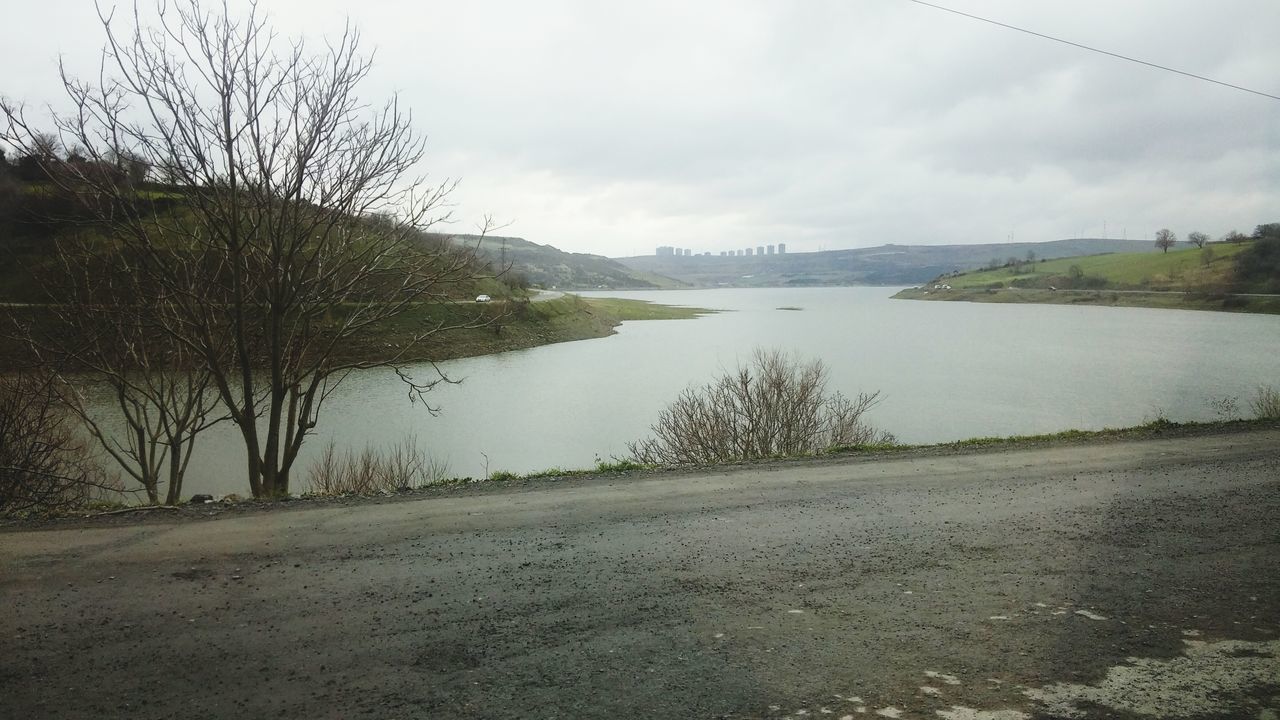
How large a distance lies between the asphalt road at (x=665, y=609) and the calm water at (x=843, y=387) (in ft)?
38.6

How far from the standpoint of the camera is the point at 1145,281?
106m

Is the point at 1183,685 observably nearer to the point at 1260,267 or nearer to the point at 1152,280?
the point at 1260,267

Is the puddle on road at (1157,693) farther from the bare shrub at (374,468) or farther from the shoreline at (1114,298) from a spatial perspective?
the shoreline at (1114,298)

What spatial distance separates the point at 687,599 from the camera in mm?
4988

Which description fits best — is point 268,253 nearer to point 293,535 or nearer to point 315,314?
point 315,314

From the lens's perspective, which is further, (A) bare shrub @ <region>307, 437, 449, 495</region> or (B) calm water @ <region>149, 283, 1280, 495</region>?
(B) calm water @ <region>149, 283, 1280, 495</region>

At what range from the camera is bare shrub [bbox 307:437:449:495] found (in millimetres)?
16328

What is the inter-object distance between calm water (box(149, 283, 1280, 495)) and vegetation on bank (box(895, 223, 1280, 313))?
5318 mm

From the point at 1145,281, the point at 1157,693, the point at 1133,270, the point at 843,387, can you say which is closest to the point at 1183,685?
the point at 1157,693

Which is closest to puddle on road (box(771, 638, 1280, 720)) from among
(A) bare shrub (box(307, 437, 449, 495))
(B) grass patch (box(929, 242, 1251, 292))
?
(A) bare shrub (box(307, 437, 449, 495))

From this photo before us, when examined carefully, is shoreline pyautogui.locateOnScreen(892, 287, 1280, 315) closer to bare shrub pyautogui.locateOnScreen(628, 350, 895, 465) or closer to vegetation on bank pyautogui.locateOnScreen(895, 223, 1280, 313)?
vegetation on bank pyautogui.locateOnScreen(895, 223, 1280, 313)

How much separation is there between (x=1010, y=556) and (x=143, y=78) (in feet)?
36.9

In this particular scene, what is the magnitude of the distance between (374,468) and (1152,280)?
121475mm

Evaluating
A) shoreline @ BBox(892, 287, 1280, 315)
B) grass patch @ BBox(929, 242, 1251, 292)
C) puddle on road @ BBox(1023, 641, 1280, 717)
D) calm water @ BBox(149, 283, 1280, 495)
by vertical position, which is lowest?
calm water @ BBox(149, 283, 1280, 495)
